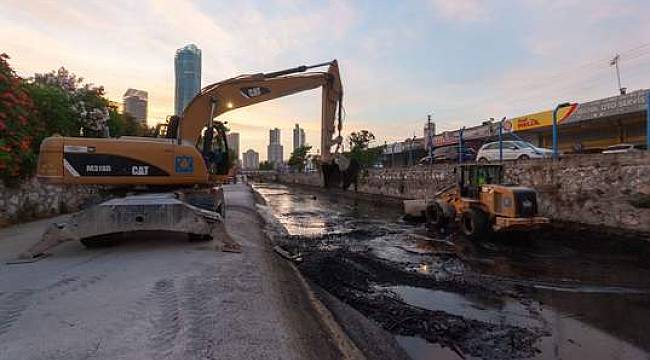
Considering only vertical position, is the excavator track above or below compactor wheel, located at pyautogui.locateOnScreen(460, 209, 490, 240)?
above

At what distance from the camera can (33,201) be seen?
12.7m

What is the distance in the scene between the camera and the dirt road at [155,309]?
349cm

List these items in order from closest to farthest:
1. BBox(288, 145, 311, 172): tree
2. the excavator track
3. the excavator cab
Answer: the excavator track < the excavator cab < BBox(288, 145, 311, 172): tree

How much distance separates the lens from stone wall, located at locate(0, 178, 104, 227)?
11.4 metres

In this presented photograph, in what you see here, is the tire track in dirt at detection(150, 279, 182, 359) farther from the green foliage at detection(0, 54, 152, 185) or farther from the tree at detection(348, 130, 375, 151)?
the tree at detection(348, 130, 375, 151)

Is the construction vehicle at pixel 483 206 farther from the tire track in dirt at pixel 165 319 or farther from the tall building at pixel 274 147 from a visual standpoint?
the tall building at pixel 274 147

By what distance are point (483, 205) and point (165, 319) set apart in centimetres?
1042

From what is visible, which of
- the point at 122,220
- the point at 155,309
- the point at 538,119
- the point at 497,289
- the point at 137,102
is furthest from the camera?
the point at 137,102

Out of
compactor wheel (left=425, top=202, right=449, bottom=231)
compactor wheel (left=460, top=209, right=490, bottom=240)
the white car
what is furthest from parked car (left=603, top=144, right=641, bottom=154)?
compactor wheel (left=425, top=202, right=449, bottom=231)

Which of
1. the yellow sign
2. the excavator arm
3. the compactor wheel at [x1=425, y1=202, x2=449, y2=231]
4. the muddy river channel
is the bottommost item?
the muddy river channel

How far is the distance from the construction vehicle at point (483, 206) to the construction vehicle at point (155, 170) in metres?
7.36

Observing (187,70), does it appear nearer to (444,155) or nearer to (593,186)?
(593,186)

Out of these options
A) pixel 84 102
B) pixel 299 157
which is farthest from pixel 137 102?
pixel 299 157

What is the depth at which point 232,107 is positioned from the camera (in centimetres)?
1063
